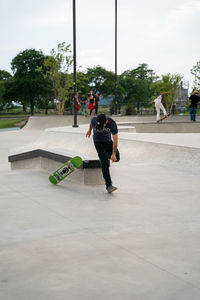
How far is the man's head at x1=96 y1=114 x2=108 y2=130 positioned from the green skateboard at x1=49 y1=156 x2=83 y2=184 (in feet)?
3.02

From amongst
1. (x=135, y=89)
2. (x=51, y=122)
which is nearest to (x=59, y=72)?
(x=51, y=122)

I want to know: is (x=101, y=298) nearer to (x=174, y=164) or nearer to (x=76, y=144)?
(x=174, y=164)

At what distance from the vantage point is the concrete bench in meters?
7.32

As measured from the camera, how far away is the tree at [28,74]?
6569 centimetres

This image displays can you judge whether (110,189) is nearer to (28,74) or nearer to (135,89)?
(28,74)

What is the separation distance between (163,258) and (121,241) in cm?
64

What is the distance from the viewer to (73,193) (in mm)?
6777

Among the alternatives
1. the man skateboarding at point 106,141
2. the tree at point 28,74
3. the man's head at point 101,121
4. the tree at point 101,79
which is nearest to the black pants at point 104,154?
the man skateboarding at point 106,141

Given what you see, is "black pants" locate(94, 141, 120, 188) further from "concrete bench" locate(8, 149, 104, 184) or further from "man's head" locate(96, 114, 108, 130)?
"concrete bench" locate(8, 149, 104, 184)

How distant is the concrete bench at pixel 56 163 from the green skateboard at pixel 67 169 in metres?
0.25

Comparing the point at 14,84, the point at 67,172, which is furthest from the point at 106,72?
the point at 67,172

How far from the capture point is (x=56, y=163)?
865cm

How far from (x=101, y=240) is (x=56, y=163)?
454 centimetres

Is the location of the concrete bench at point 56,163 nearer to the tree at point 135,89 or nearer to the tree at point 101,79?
the tree at point 101,79
